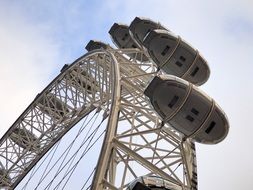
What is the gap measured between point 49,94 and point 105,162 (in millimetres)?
18136

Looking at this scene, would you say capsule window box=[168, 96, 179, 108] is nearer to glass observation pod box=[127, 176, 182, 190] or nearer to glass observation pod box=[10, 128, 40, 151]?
glass observation pod box=[127, 176, 182, 190]

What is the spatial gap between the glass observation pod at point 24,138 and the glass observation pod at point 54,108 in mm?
2243

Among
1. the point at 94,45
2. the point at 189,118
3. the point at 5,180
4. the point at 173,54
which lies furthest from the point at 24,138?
the point at 189,118

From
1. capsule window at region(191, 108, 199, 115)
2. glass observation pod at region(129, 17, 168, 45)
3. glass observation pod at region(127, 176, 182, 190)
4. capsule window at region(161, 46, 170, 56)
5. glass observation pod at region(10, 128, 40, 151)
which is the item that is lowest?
glass observation pod at region(127, 176, 182, 190)

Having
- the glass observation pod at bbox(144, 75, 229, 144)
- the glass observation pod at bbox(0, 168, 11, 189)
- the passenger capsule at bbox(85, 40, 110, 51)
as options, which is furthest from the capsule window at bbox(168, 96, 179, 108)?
the glass observation pod at bbox(0, 168, 11, 189)

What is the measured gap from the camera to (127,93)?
22.2 metres

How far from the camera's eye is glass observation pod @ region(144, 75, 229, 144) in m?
17.6

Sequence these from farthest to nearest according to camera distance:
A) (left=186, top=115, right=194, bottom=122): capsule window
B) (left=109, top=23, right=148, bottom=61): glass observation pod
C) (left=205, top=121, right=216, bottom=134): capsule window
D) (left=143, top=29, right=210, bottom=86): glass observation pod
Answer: (left=109, top=23, right=148, bottom=61): glass observation pod → (left=143, top=29, right=210, bottom=86): glass observation pod → (left=205, top=121, right=216, bottom=134): capsule window → (left=186, top=115, right=194, bottom=122): capsule window

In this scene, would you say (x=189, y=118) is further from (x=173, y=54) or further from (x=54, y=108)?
(x=54, y=108)

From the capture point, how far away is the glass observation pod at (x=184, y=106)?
17.6 metres

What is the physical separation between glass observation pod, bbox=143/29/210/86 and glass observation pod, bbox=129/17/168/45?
7.05 feet

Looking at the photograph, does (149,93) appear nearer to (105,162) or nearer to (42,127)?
(105,162)

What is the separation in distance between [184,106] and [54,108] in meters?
17.2

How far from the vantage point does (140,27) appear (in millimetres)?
25016
